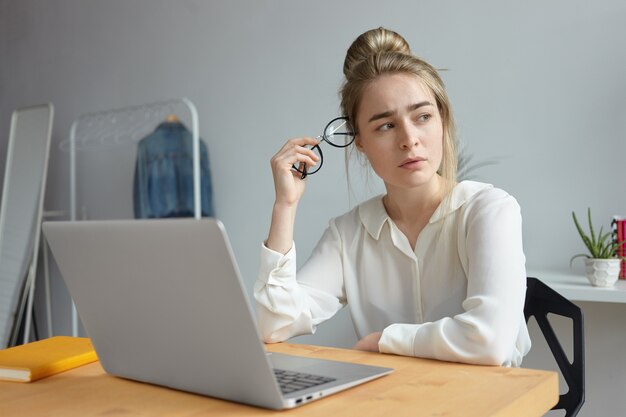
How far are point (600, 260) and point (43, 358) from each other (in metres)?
1.73

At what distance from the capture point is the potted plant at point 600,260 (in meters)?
2.29

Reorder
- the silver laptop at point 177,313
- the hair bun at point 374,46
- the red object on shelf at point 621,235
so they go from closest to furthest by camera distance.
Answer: the silver laptop at point 177,313
the hair bun at point 374,46
the red object on shelf at point 621,235

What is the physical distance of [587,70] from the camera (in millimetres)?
2570

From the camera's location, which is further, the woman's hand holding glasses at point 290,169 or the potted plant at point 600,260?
the potted plant at point 600,260

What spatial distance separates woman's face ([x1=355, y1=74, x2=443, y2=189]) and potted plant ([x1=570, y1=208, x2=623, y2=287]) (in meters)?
0.92

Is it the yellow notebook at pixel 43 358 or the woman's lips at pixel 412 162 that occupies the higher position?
the woman's lips at pixel 412 162

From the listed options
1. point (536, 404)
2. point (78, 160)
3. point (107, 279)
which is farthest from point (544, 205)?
point (78, 160)

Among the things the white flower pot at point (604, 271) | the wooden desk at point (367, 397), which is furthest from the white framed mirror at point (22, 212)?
the wooden desk at point (367, 397)

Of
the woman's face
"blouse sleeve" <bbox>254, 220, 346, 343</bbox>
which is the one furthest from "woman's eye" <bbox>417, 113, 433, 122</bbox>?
"blouse sleeve" <bbox>254, 220, 346, 343</bbox>

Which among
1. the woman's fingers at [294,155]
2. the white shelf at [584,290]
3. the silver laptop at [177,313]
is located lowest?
the white shelf at [584,290]

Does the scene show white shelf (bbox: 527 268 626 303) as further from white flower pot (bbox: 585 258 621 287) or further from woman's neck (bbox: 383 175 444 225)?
woman's neck (bbox: 383 175 444 225)

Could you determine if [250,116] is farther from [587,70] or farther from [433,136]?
[433,136]

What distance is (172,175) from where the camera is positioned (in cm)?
360

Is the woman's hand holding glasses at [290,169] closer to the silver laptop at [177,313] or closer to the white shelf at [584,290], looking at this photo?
the silver laptop at [177,313]
